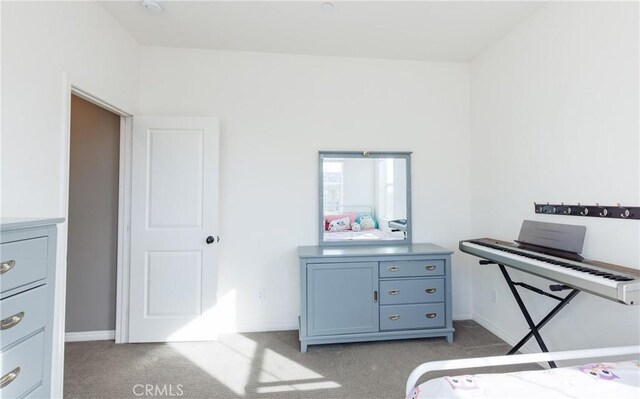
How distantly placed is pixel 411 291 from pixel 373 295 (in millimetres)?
348

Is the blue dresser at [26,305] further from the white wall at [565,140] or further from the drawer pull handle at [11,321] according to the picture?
the white wall at [565,140]

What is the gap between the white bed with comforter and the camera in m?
0.91

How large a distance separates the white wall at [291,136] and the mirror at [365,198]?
11cm

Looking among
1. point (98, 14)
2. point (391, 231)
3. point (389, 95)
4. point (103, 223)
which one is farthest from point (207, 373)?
point (389, 95)

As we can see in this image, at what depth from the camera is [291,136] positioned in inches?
115

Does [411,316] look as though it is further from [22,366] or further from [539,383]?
[22,366]

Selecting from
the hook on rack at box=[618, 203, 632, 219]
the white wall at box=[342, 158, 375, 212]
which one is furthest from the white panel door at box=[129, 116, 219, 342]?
the hook on rack at box=[618, 203, 632, 219]

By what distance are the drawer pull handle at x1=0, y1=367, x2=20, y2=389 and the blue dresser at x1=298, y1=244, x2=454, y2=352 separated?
5.51 ft

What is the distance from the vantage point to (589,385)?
96cm

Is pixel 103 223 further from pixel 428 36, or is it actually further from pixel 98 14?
pixel 428 36

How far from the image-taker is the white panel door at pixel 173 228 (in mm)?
2586

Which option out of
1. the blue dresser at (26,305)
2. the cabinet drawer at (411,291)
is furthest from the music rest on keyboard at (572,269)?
the blue dresser at (26,305)

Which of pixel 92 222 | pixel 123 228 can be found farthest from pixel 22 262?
pixel 92 222

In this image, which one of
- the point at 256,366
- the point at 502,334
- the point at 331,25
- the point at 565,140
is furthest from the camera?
the point at 502,334
